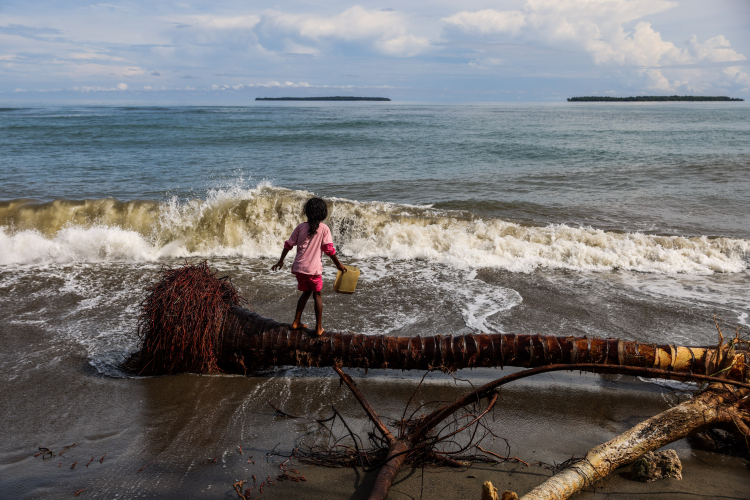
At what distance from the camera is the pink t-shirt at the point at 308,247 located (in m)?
4.35

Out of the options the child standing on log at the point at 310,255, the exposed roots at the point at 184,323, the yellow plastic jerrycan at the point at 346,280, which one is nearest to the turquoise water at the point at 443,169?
the yellow plastic jerrycan at the point at 346,280

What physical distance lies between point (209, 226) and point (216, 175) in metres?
8.37

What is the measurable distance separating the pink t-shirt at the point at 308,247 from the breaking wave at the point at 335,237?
15.1ft

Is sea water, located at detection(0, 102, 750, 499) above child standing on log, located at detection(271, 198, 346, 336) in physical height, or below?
below

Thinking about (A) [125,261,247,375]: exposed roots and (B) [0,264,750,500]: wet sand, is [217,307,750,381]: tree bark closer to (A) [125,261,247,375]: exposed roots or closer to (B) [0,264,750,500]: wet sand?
(A) [125,261,247,375]: exposed roots

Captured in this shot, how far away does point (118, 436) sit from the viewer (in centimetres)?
353

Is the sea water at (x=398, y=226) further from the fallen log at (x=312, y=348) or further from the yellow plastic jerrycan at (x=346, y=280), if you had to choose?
the yellow plastic jerrycan at (x=346, y=280)

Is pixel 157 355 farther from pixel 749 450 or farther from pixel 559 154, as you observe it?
pixel 559 154

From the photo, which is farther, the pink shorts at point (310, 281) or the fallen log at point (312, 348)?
the pink shorts at point (310, 281)

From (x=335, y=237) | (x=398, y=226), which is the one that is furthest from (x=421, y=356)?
(x=335, y=237)

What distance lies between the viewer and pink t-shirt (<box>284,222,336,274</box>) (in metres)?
4.35

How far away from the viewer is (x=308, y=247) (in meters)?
4.36

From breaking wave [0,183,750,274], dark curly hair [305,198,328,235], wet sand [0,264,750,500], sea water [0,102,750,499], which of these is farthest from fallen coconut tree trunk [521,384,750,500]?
breaking wave [0,183,750,274]

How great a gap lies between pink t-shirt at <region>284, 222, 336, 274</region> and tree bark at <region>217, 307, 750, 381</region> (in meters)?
0.59
